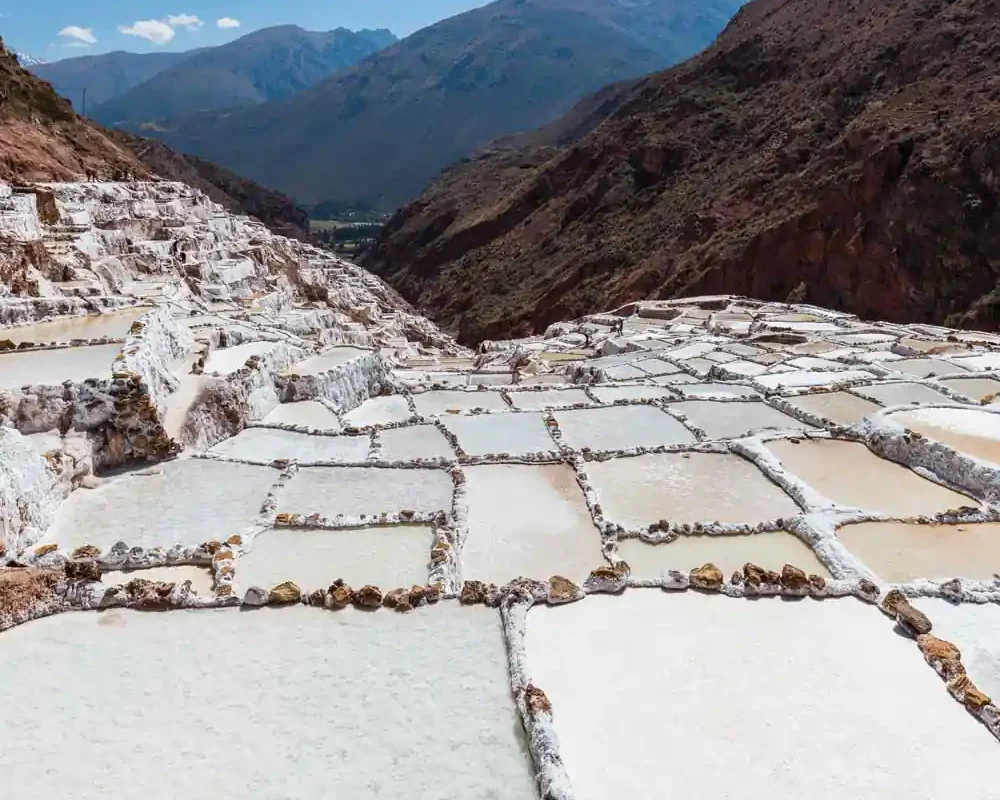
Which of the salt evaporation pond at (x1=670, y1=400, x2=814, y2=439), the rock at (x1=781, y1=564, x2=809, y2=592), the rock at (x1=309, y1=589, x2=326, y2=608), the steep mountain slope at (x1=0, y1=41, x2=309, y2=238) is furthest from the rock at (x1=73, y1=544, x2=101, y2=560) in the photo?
the steep mountain slope at (x1=0, y1=41, x2=309, y2=238)

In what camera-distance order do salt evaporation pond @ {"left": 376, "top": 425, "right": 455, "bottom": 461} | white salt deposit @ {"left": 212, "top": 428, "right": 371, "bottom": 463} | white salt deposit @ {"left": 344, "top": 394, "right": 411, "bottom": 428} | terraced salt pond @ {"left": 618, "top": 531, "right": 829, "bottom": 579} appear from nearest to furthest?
terraced salt pond @ {"left": 618, "top": 531, "right": 829, "bottom": 579} < white salt deposit @ {"left": 212, "top": 428, "right": 371, "bottom": 463} < salt evaporation pond @ {"left": 376, "top": 425, "right": 455, "bottom": 461} < white salt deposit @ {"left": 344, "top": 394, "right": 411, "bottom": 428}

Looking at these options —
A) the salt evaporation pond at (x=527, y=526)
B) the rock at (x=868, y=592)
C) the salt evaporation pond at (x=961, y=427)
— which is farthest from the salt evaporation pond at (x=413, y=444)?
the salt evaporation pond at (x=961, y=427)

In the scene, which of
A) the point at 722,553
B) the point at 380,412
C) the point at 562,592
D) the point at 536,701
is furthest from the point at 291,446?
the point at 536,701

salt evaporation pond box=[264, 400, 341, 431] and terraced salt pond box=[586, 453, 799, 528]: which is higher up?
salt evaporation pond box=[264, 400, 341, 431]

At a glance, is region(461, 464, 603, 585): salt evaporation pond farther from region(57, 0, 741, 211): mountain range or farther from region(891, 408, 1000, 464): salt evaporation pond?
region(57, 0, 741, 211): mountain range

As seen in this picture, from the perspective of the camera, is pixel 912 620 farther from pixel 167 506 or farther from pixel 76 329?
pixel 76 329
